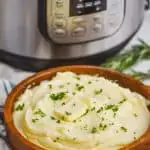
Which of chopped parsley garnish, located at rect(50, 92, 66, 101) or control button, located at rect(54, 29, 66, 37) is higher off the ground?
control button, located at rect(54, 29, 66, 37)

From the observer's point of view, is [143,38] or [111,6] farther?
[143,38]

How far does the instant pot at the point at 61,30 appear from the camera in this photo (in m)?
0.65

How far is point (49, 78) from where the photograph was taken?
0.61 meters

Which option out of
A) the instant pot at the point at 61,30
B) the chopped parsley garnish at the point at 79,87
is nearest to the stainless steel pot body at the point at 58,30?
the instant pot at the point at 61,30

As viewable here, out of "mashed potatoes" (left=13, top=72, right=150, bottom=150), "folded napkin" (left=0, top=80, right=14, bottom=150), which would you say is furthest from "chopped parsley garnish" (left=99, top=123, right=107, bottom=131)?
"folded napkin" (left=0, top=80, right=14, bottom=150)

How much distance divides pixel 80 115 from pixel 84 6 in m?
0.17

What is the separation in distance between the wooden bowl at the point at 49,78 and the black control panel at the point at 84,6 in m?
0.08

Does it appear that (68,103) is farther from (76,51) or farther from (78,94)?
(76,51)

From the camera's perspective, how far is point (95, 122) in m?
0.52

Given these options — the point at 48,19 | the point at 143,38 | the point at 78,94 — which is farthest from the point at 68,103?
the point at 143,38

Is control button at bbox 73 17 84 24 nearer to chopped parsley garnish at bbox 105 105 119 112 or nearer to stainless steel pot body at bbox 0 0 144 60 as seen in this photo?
stainless steel pot body at bbox 0 0 144 60

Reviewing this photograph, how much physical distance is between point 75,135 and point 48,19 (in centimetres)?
19

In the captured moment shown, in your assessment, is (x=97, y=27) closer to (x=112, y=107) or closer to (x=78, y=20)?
(x=78, y=20)

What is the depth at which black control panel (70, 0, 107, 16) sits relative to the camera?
0.64 m
